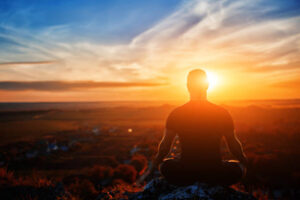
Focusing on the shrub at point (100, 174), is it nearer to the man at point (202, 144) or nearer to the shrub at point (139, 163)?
the shrub at point (139, 163)

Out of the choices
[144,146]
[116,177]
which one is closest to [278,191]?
[116,177]

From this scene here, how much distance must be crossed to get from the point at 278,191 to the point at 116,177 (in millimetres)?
8704

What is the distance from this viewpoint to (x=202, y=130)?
2842 mm

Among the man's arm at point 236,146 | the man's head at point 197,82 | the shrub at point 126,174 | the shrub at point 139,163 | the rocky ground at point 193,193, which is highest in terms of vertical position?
the man's head at point 197,82

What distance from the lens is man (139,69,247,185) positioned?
2846mm

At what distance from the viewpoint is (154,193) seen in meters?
3.25

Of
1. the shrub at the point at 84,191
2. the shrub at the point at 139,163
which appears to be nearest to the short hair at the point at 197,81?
the shrub at the point at 84,191

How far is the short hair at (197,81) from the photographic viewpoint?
3.07m

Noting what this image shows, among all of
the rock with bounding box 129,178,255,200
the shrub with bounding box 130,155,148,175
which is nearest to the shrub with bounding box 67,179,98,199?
the rock with bounding box 129,178,255,200

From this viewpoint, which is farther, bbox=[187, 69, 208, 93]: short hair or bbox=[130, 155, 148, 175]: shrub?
bbox=[130, 155, 148, 175]: shrub

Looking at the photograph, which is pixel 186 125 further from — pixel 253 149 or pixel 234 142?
pixel 253 149

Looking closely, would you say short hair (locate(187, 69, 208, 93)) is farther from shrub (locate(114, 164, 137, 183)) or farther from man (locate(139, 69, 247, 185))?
shrub (locate(114, 164, 137, 183))

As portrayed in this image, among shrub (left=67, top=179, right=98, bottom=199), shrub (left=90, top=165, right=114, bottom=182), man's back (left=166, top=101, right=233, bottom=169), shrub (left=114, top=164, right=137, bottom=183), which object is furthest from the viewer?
shrub (left=114, top=164, right=137, bottom=183)

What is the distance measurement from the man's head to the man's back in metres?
0.28
